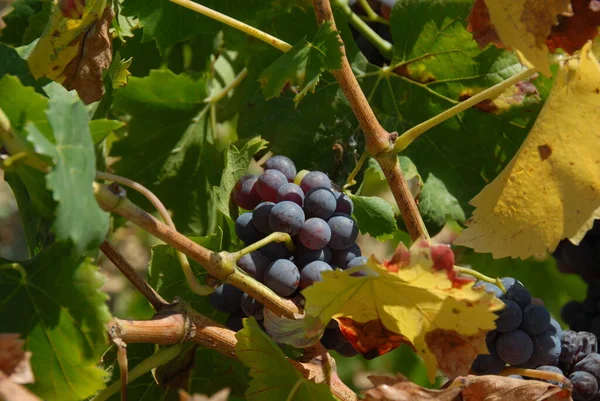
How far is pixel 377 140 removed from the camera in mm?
994

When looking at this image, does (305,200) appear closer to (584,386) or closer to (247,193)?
(247,193)

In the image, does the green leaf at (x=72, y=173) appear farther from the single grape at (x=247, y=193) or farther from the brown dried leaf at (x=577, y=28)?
the brown dried leaf at (x=577, y=28)

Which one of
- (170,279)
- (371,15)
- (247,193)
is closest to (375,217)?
(247,193)

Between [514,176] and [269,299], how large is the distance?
0.31m

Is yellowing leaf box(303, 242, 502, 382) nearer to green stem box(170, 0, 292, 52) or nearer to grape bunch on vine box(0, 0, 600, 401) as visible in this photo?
grape bunch on vine box(0, 0, 600, 401)

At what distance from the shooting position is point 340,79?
3.30 ft

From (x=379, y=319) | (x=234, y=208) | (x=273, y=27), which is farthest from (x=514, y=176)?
(x=273, y=27)

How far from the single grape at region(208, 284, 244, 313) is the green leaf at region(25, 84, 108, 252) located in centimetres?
25

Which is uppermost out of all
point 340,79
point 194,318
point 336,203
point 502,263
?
point 340,79

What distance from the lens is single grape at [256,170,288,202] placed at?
1.01 metres

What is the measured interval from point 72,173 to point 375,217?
1.46 feet

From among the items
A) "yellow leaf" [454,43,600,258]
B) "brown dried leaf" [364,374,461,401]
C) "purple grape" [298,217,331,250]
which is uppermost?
"yellow leaf" [454,43,600,258]

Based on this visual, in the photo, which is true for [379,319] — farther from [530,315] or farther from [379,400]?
[530,315]

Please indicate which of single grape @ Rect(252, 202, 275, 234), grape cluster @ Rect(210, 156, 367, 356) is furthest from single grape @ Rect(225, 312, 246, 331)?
single grape @ Rect(252, 202, 275, 234)
